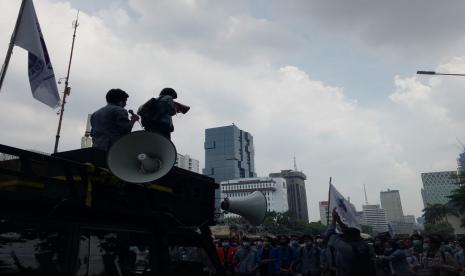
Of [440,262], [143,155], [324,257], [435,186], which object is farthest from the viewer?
[435,186]

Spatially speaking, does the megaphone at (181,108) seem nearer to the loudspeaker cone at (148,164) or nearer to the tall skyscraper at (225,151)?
the loudspeaker cone at (148,164)

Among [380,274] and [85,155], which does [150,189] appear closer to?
[85,155]

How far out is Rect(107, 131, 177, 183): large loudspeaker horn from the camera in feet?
11.6

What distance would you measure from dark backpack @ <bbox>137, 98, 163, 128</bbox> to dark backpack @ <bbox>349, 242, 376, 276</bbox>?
12.9 feet

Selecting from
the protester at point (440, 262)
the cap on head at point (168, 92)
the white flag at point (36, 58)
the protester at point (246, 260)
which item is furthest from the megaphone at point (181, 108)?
the protester at point (246, 260)

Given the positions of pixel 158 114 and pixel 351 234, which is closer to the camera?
pixel 158 114

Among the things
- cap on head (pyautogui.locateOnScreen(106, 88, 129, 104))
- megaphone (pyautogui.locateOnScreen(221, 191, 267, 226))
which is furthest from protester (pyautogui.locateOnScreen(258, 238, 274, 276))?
cap on head (pyautogui.locateOnScreen(106, 88, 129, 104))

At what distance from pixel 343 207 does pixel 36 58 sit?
29.6 feet

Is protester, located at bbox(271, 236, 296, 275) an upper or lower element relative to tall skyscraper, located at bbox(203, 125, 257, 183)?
lower

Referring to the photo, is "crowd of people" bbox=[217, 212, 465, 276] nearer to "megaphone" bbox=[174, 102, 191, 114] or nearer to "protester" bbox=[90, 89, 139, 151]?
"megaphone" bbox=[174, 102, 191, 114]

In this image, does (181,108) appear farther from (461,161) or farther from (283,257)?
(461,161)

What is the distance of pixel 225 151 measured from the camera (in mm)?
163625

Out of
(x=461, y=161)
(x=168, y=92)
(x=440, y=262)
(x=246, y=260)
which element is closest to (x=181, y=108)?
(x=168, y=92)

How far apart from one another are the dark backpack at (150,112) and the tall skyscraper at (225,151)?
15745 cm
